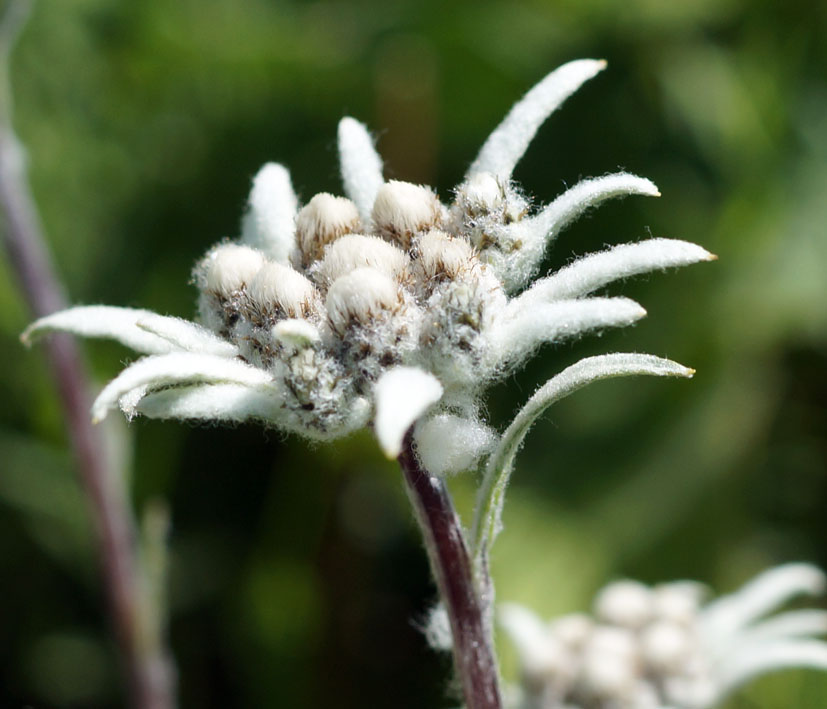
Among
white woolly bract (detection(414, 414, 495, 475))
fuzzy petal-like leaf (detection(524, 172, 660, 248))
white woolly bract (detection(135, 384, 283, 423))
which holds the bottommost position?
white woolly bract (detection(414, 414, 495, 475))

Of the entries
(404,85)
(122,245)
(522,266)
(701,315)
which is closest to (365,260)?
(522,266)

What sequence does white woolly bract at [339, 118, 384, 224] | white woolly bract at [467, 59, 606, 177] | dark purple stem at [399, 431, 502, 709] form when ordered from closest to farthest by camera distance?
dark purple stem at [399, 431, 502, 709] < white woolly bract at [467, 59, 606, 177] < white woolly bract at [339, 118, 384, 224]

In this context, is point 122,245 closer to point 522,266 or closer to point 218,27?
point 218,27

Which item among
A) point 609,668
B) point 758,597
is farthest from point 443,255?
point 758,597

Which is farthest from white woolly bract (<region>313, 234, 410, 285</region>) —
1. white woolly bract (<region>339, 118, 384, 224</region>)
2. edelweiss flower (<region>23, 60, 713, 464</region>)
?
white woolly bract (<region>339, 118, 384, 224</region>)

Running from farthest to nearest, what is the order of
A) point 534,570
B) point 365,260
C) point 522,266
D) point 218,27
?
point 218,27, point 534,570, point 522,266, point 365,260

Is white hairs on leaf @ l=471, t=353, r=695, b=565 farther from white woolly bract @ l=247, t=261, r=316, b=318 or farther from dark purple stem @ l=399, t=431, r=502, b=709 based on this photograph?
white woolly bract @ l=247, t=261, r=316, b=318
